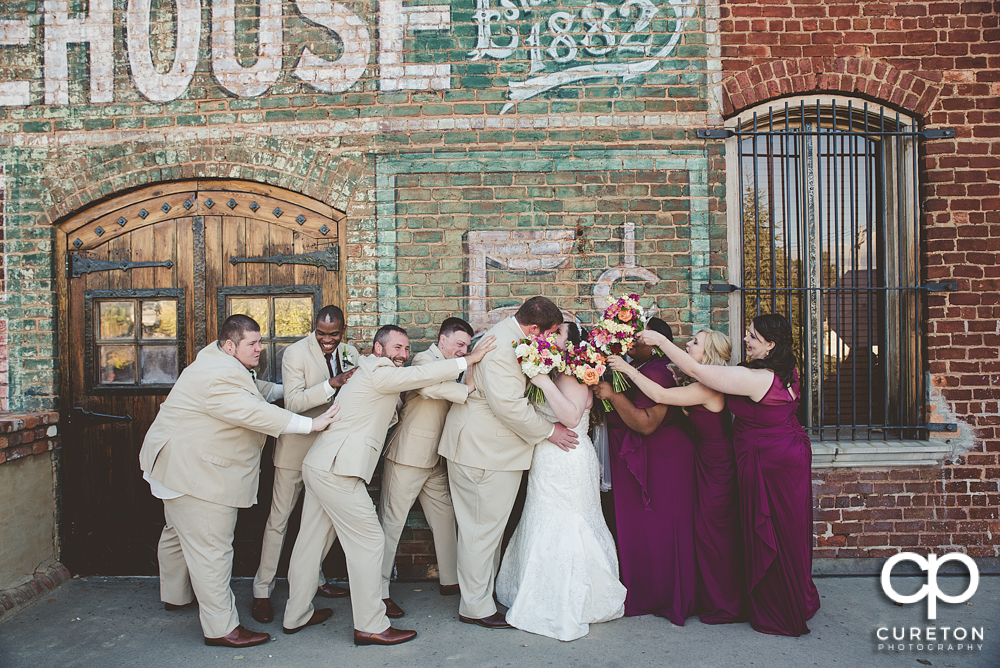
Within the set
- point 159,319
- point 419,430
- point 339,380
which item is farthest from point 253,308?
point 419,430

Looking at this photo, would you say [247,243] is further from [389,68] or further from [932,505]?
[932,505]

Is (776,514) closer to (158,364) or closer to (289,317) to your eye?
(289,317)

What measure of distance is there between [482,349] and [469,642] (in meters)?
1.78

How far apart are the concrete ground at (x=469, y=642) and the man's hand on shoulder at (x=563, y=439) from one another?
1.14 m

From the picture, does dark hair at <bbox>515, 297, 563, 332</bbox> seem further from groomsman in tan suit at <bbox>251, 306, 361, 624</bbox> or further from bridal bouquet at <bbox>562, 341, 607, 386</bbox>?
groomsman in tan suit at <bbox>251, 306, 361, 624</bbox>

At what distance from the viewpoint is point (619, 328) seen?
3814 mm

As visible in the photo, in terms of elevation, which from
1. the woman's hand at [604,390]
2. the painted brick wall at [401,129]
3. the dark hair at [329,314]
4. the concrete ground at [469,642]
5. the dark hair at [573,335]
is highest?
the painted brick wall at [401,129]

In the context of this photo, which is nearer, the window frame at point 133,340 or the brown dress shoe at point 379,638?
the brown dress shoe at point 379,638

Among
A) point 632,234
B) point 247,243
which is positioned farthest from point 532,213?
point 247,243

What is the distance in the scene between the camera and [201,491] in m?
3.57

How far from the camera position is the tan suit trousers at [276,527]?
4070mm

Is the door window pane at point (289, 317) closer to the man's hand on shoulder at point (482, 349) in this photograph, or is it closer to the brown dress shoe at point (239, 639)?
the man's hand on shoulder at point (482, 349)

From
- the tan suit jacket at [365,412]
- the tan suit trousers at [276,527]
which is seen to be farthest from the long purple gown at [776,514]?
the tan suit trousers at [276,527]

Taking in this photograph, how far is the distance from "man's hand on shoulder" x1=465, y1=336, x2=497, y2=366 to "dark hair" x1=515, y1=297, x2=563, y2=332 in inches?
9.6
